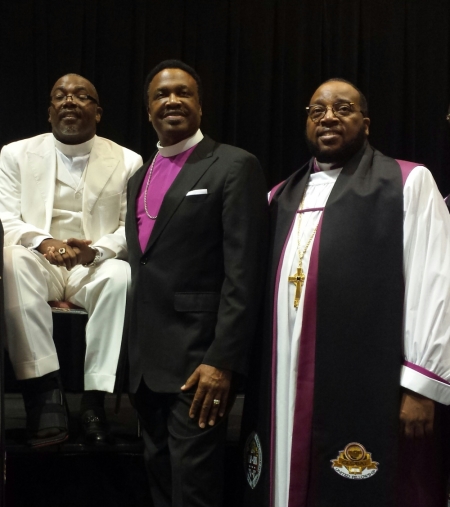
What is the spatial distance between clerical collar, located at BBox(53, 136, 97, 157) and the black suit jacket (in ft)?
3.61

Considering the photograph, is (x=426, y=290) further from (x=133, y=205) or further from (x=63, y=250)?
(x=63, y=250)

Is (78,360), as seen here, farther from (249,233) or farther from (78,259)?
(249,233)

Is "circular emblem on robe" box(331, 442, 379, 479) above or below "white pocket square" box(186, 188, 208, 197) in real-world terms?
below

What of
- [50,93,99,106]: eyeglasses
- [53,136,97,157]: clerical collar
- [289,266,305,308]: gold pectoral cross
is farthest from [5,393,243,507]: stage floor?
[50,93,99,106]: eyeglasses

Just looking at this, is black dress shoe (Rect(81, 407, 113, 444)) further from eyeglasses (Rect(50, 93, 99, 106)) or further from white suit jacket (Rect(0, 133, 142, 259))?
eyeglasses (Rect(50, 93, 99, 106))

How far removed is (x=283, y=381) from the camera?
2.66 metres

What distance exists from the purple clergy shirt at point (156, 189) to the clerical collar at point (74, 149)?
2.64 feet

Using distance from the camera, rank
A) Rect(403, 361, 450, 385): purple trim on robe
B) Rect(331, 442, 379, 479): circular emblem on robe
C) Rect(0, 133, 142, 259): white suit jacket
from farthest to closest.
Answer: Rect(0, 133, 142, 259): white suit jacket → Rect(331, 442, 379, 479): circular emblem on robe → Rect(403, 361, 450, 385): purple trim on robe

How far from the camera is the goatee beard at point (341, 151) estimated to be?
9.29ft

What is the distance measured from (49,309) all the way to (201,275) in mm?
751

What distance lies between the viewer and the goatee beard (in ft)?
9.29

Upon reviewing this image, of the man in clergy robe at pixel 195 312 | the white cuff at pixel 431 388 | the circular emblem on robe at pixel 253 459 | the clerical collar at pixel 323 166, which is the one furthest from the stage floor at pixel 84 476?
the clerical collar at pixel 323 166

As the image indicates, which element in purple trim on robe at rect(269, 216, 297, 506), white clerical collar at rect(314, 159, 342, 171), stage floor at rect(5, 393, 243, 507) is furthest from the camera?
stage floor at rect(5, 393, 243, 507)

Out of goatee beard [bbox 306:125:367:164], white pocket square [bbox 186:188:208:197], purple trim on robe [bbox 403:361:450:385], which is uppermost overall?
goatee beard [bbox 306:125:367:164]
